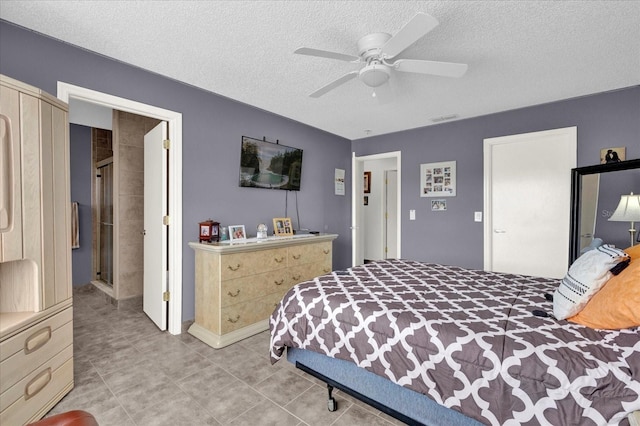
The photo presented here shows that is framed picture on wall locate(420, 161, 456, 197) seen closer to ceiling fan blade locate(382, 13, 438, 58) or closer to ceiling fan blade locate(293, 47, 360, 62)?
ceiling fan blade locate(382, 13, 438, 58)

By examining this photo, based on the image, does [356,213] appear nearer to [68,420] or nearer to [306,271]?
[306,271]

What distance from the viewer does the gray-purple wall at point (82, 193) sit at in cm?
418

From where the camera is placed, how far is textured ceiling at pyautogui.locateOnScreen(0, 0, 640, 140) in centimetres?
176

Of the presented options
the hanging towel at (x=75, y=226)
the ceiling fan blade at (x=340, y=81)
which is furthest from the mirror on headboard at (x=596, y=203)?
the hanging towel at (x=75, y=226)

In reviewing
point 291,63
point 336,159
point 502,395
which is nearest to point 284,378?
point 502,395

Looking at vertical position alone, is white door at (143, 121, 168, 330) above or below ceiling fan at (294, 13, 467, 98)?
below

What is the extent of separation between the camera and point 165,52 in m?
2.27

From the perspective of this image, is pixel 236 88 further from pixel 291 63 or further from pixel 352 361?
pixel 352 361

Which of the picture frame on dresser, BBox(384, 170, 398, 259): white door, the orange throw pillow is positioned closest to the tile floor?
A: the picture frame on dresser

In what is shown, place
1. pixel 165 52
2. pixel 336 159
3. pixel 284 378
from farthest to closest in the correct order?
pixel 336 159 < pixel 165 52 < pixel 284 378

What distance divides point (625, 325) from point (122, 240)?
4.38 metres

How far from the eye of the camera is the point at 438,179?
4.10 m

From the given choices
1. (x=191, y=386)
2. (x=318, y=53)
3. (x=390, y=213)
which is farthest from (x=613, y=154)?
(x=191, y=386)

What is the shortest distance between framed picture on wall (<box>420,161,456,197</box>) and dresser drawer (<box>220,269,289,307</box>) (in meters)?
2.42
